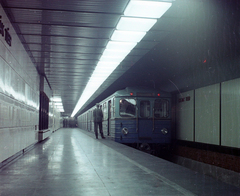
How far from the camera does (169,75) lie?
1616cm

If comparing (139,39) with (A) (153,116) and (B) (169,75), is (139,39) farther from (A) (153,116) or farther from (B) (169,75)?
(B) (169,75)

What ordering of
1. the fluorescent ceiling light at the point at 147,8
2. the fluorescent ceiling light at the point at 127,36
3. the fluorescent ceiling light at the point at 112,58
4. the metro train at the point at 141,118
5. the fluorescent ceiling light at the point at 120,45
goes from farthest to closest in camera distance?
1. the metro train at the point at 141,118
2. the fluorescent ceiling light at the point at 112,58
3. the fluorescent ceiling light at the point at 120,45
4. the fluorescent ceiling light at the point at 127,36
5. the fluorescent ceiling light at the point at 147,8

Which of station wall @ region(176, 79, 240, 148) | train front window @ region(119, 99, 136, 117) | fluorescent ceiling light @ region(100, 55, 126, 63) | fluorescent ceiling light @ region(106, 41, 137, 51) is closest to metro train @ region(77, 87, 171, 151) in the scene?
→ train front window @ region(119, 99, 136, 117)

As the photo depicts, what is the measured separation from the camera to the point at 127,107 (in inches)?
555

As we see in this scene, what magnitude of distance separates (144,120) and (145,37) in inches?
217

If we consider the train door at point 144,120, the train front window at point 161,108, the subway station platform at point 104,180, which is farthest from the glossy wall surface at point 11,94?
the train front window at point 161,108

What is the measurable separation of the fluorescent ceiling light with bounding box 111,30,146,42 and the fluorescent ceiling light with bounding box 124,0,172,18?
1.46 metres

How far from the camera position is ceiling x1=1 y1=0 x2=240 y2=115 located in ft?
Answer: 22.6

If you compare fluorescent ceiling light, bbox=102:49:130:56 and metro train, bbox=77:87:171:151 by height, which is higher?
fluorescent ceiling light, bbox=102:49:130:56

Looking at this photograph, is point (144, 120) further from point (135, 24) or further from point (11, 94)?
point (11, 94)

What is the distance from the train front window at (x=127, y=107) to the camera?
14.0 m

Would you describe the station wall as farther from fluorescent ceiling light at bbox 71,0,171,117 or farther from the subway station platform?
the subway station platform

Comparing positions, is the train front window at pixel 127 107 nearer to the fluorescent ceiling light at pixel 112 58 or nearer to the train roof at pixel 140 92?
the train roof at pixel 140 92

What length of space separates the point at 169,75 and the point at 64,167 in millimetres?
10518
